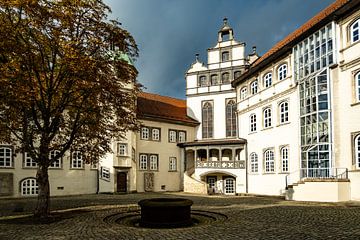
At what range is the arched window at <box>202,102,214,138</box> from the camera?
37.8m

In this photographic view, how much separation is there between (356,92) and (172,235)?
46.3 ft

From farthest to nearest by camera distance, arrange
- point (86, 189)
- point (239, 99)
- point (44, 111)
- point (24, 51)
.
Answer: point (239, 99) → point (86, 189) → point (44, 111) → point (24, 51)

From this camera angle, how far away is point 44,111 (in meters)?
14.6

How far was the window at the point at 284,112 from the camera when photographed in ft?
85.1

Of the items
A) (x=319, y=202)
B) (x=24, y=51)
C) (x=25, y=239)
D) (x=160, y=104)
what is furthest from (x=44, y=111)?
(x=160, y=104)

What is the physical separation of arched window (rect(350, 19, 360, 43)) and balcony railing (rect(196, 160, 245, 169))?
49.5ft

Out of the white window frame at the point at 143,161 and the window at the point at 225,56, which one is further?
the window at the point at 225,56

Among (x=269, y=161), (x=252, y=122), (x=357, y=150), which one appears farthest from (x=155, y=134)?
(x=357, y=150)

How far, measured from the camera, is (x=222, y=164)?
3325cm

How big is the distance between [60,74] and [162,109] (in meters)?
23.6

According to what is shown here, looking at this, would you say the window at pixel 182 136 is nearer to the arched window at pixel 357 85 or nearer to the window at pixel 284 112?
the window at pixel 284 112

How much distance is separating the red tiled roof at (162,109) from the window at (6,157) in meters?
11.6

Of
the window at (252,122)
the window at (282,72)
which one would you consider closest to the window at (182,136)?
the window at (252,122)

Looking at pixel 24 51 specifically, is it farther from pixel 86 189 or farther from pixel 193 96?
pixel 193 96
